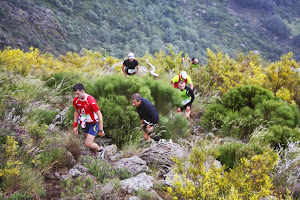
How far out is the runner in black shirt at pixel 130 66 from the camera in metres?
8.73

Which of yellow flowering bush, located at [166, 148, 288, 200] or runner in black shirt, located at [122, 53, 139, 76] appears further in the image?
runner in black shirt, located at [122, 53, 139, 76]

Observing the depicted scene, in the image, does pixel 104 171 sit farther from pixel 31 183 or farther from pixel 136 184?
pixel 31 183

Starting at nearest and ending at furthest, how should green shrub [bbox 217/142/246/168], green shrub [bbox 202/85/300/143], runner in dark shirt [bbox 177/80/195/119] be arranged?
green shrub [bbox 217/142/246/168]
green shrub [bbox 202/85/300/143]
runner in dark shirt [bbox 177/80/195/119]

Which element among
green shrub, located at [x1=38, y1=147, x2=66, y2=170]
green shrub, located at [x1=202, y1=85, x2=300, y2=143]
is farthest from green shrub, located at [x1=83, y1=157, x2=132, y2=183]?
green shrub, located at [x1=202, y1=85, x2=300, y2=143]

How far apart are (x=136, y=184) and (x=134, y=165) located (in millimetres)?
632

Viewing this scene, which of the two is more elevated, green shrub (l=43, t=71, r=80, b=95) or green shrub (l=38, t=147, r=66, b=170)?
green shrub (l=38, t=147, r=66, b=170)

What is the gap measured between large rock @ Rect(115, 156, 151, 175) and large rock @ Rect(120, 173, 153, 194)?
0.27 metres

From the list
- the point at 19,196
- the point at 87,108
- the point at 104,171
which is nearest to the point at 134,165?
the point at 104,171

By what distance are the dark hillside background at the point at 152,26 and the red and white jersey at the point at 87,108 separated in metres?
36.4

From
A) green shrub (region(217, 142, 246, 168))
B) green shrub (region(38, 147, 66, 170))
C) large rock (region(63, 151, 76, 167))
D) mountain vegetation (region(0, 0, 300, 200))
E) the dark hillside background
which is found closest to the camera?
mountain vegetation (region(0, 0, 300, 200))

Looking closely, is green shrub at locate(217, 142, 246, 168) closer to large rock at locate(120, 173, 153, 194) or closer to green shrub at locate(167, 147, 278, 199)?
green shrub at locate(167, 147, 278, 199)

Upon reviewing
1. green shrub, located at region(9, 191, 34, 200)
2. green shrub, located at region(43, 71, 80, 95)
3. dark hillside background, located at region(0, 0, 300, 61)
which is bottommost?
dark hillside background, located at region(0, 0, 300, 61)

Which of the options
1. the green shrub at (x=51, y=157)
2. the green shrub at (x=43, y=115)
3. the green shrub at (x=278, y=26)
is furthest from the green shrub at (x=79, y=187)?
the green shrub at (x=278, y=26)

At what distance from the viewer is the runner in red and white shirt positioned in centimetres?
468
